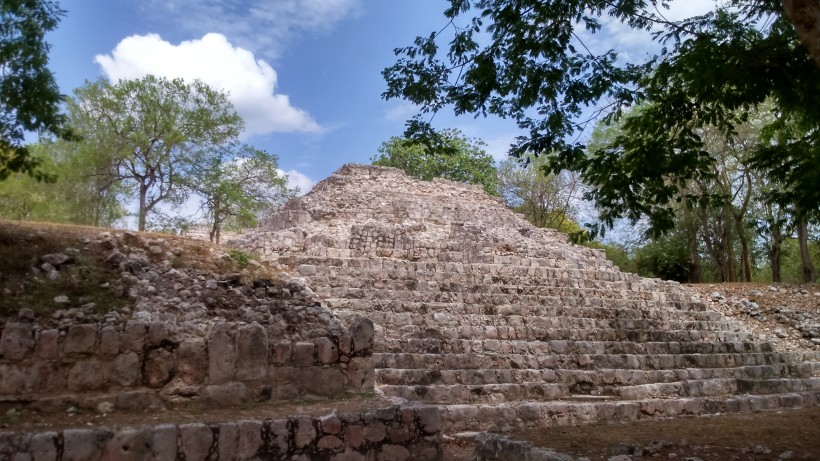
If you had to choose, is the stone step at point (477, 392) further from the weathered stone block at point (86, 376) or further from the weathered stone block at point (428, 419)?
the weathered stone block at point (86, 376)

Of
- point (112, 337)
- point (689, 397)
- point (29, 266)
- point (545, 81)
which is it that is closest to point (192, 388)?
point (112, 337)

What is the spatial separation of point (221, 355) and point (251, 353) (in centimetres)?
23

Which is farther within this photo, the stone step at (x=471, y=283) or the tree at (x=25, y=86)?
the stone step at (x=471, y=283)

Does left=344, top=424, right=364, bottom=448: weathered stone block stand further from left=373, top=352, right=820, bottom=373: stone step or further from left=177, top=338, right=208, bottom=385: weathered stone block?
left=373, top=352, right=820, bottom=373: stone step

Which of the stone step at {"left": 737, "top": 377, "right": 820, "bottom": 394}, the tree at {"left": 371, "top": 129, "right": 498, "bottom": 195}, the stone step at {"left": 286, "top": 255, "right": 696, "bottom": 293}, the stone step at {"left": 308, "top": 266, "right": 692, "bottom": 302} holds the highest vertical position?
the tree at {"left": 371, "top": 129, "right": 498, "bottom": 195}

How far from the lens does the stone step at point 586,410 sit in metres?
6.79

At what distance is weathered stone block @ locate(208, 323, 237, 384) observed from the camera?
4516 mm

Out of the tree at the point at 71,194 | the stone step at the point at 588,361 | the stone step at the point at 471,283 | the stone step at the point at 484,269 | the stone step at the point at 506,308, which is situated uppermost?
the tree at the point at 71,194

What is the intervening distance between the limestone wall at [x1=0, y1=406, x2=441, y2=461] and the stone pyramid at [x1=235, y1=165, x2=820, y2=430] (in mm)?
636

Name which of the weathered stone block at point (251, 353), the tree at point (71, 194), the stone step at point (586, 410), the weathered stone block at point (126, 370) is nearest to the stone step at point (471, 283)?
the stone step at point (586, 410)

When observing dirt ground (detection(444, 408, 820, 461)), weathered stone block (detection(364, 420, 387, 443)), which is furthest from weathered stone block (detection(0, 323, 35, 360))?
dirt ground (detection(444, 408, 820, 461))

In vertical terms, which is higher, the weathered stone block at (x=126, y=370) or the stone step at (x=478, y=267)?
the stone step at (x=478, y=267)

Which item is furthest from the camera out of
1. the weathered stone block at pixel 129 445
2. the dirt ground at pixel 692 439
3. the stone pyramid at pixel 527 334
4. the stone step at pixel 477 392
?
the stone pyramid at pixel 527 334

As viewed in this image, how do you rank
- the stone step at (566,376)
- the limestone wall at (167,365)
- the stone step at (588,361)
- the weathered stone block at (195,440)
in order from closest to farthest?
1. the weathered stone block at (195,440)
2. the limestone wall at (167,365)
3. the stone step at (566,376)
4. the stone step at (588,361)
